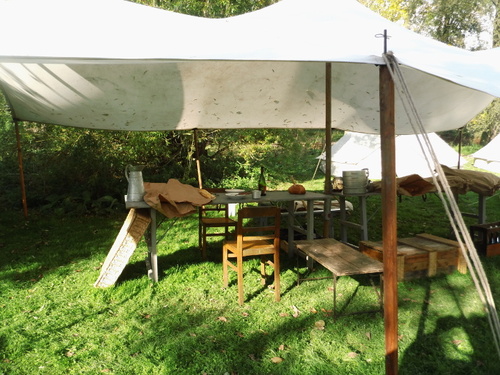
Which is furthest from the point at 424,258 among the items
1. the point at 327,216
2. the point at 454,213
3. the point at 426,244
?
the point at 454,213

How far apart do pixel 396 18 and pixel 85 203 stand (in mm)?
16275

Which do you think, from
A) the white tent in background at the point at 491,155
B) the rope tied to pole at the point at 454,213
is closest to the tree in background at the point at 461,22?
the white tent in background at the point at 491,155

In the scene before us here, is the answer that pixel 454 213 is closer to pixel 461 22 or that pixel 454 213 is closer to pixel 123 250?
pixel 123 250

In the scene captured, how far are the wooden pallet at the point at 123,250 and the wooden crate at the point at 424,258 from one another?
2.35 meters

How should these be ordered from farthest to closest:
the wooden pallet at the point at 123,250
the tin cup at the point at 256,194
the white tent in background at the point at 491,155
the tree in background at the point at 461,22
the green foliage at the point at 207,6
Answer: the tree in background at the point at 461,22
the white tent in background at the point at 491,155
the green foliage at the point at 207,6
the tin cup at the point at 256,194
the wooden pallet at the point at 123,250

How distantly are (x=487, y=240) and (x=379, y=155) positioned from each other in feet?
22.7

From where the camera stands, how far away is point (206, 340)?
2.96 m

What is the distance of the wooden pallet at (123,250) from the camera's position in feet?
12.7

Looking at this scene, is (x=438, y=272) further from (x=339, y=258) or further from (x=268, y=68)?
(x=268, y=68)

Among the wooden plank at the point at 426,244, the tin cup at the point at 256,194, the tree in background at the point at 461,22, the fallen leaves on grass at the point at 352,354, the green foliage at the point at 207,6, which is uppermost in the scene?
the tree in background at the point at 461,22

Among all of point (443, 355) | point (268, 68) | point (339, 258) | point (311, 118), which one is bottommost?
point (443, 355)

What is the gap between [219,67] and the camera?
459 centimetres

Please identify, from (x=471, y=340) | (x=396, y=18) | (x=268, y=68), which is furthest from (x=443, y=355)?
(x=396, y=18)

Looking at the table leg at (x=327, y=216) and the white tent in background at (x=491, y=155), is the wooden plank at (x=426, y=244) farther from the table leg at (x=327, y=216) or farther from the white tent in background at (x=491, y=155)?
the white tent in background at (x=491, y=155)
